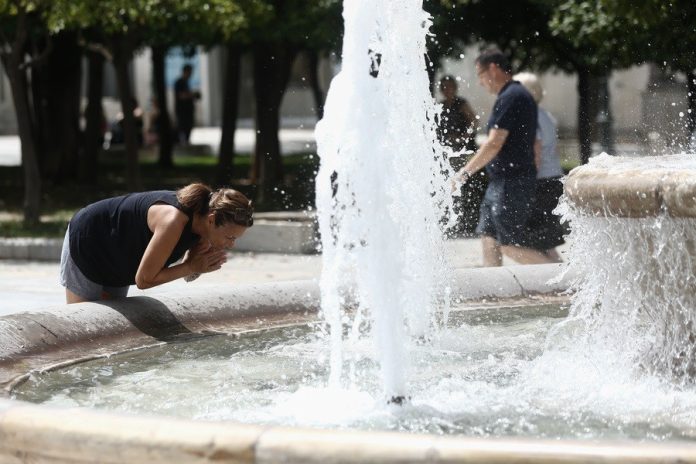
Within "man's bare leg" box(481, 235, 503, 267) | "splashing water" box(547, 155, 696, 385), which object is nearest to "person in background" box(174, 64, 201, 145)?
"man's bare leg" box(481, 235, 503, 267)

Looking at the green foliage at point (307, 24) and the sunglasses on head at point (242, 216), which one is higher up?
the green foliage at point (307, 24)

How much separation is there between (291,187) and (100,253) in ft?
43.7

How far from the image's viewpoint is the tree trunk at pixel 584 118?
12212mm

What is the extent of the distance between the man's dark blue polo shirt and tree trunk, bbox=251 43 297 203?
8026mm

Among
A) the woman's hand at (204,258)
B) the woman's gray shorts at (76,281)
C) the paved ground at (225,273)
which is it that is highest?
the woman's hand at (204,258)

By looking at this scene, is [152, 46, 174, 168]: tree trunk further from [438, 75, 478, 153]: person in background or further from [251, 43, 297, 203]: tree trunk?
[438, 75, 478, 153]: person in background

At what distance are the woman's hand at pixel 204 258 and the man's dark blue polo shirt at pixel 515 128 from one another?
296 cm

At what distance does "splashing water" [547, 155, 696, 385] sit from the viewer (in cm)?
484

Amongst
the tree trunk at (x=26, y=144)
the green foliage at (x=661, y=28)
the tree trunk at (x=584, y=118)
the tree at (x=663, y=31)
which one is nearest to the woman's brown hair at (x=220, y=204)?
the tree trunk at (x=584, y=118)

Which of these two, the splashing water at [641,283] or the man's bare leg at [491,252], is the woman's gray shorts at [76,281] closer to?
the splashing water at [641,283]

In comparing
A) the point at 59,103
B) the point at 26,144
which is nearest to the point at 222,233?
the point at 26,144

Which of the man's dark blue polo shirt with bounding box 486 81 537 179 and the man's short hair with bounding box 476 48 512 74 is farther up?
the man's short hair with bounding box 476 48 512 74

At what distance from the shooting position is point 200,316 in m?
6.38

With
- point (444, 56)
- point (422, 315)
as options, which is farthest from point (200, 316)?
point (444, 56)
